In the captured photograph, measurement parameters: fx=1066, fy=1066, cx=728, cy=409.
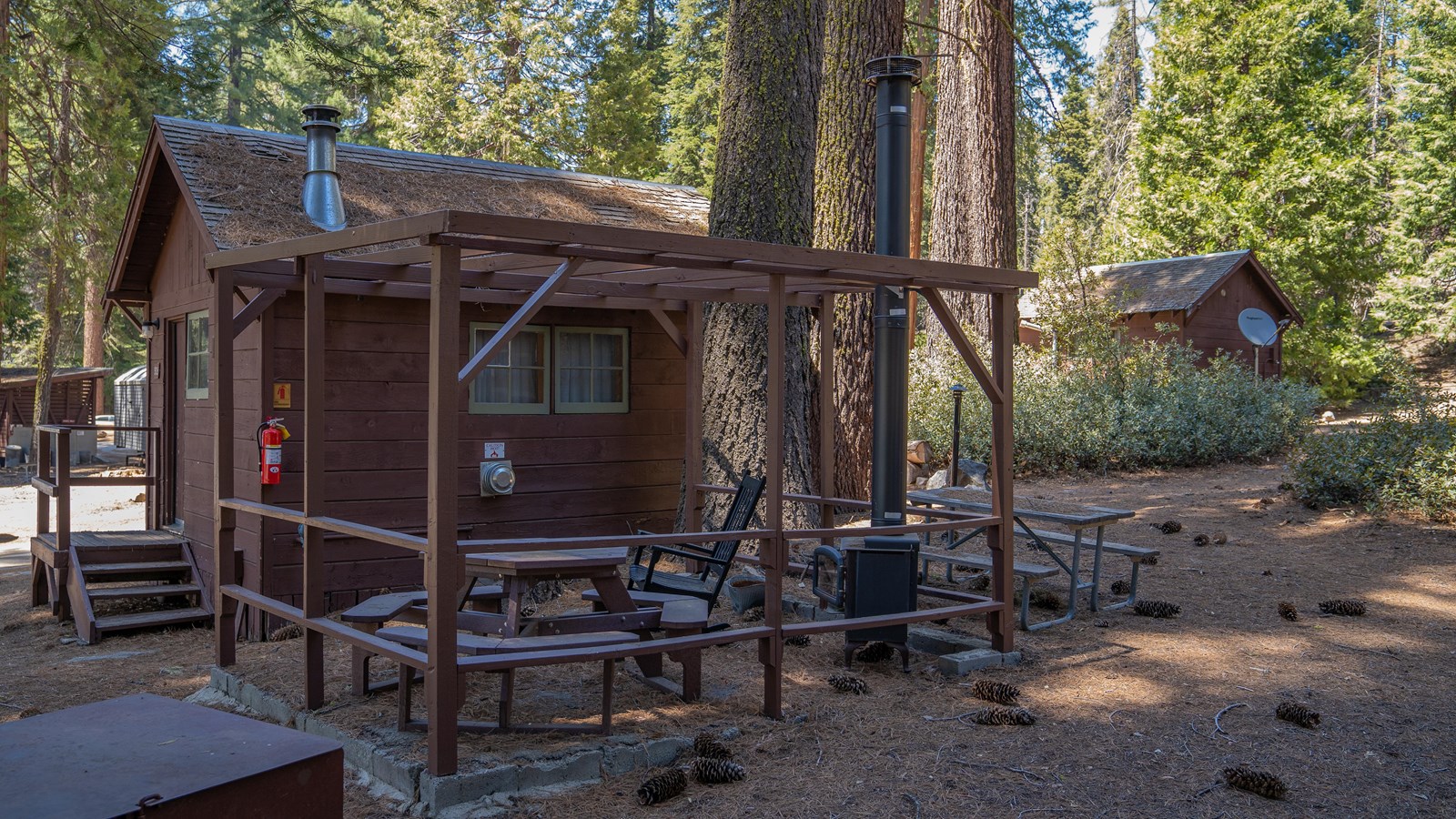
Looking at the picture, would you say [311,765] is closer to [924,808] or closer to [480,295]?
[924,808]

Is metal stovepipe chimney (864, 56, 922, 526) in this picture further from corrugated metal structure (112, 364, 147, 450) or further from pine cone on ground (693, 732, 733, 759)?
corrugated metal structure (112, 364, 147, 450)

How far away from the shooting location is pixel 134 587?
9.02m

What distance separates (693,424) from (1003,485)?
10.6 feet

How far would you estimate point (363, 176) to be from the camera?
9703 mm

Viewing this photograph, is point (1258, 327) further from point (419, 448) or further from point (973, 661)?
point (419, 448)

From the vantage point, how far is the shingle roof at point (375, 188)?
859cm

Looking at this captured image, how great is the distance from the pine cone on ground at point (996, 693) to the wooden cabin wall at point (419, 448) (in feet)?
12.4

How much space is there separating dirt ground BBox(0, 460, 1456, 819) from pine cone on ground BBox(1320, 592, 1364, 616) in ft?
0.34

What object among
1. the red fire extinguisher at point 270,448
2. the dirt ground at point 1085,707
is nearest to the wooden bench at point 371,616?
the dirt ground at point 1085,707

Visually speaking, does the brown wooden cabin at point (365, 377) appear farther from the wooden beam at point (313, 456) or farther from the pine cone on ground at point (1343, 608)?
the pine cone on ground at point (1343, 608)

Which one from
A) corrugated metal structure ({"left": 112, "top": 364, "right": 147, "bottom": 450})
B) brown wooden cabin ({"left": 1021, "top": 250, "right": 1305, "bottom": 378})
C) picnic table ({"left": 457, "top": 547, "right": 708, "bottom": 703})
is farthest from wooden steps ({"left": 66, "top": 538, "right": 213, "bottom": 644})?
corrugated metal structure ({"left": 112, "top": 364, "right": 147, "bottom": 450})

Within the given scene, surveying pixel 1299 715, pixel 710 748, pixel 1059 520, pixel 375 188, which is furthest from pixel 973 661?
pixel 375 188

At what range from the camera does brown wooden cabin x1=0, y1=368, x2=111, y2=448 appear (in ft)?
81.0

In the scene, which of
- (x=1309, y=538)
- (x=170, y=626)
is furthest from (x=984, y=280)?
(x=170, y=626)
